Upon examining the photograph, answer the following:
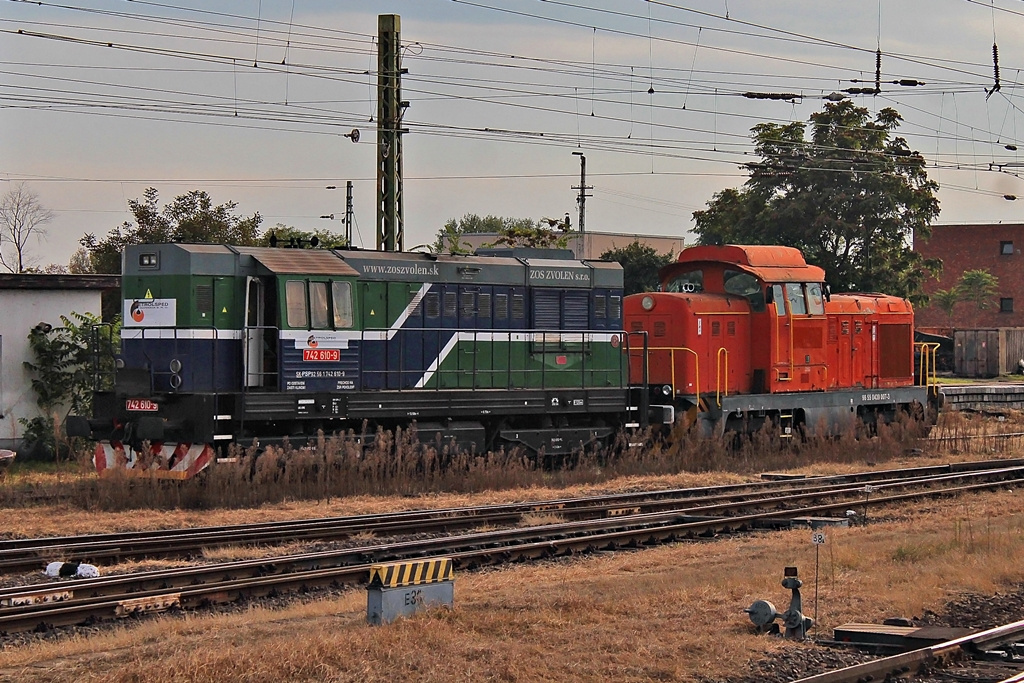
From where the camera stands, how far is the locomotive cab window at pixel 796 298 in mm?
23625

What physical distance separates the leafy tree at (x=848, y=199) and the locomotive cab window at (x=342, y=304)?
28.7 metres

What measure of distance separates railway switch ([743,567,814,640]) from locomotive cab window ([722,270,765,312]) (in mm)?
14528

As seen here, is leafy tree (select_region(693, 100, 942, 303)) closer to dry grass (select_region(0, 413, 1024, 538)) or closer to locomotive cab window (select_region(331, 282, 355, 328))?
dry grass (select_region(0, 413, 1024, 538))

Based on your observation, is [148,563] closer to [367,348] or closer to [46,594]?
[46,594]

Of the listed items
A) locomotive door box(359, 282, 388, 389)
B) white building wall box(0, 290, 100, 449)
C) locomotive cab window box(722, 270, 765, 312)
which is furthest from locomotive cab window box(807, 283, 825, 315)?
white building wall box(0, 290, 100, 449)

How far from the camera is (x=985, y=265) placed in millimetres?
70625

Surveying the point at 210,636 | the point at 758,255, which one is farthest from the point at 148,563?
the point at 758,255

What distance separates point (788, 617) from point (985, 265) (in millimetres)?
66548

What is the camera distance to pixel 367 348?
61.9ft

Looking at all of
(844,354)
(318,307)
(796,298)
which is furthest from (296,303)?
(844,354)

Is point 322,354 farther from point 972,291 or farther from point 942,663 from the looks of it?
point 972,291

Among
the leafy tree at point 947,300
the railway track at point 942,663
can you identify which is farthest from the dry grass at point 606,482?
the leafy tree at point 947,300

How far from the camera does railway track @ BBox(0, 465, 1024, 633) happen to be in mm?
9953

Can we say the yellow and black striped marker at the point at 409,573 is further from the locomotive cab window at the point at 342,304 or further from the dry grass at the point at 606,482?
the locomotive cab window at the point at 342,304
